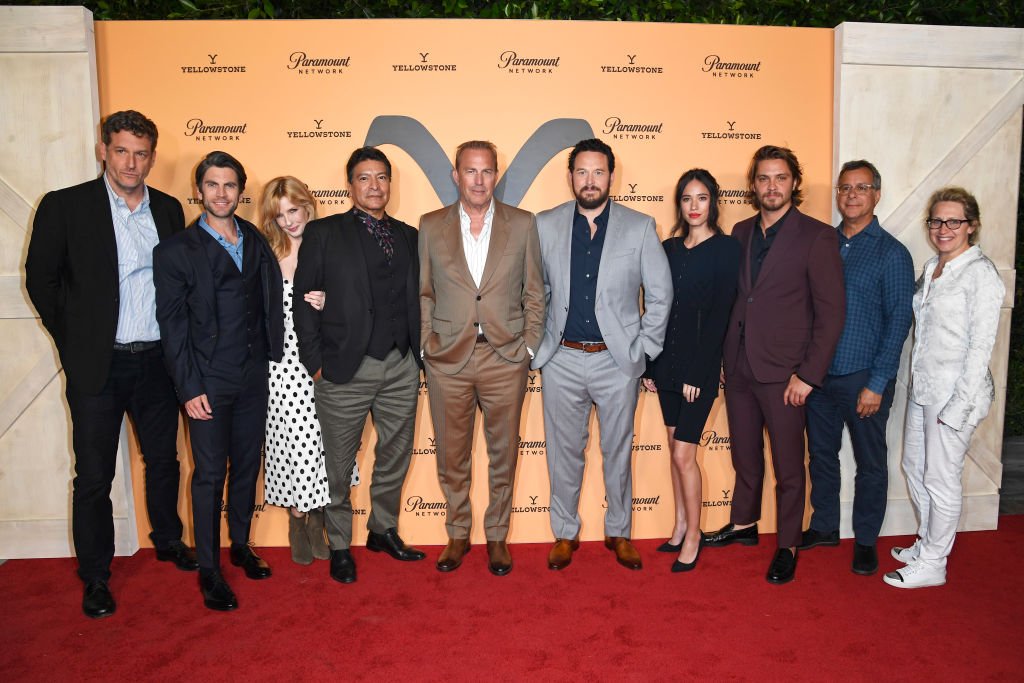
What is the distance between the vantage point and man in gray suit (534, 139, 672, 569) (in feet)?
11.3

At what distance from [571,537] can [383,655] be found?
1.26 m

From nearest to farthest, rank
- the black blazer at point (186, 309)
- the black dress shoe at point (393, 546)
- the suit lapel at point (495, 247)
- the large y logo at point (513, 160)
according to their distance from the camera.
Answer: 1. the black blazer at point (186, 309)
2. the suit lapel at point (495, 247)
3. the black dress shoe at point (393, 546)
4. the large y logo at point (513, 160)

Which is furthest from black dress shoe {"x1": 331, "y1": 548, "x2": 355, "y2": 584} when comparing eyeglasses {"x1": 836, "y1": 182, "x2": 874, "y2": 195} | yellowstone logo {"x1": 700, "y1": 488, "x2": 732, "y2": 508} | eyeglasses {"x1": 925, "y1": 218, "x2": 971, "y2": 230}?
eyeglasses {"x1": 925, "y1": 218, "x2": 971, "y2": 230}

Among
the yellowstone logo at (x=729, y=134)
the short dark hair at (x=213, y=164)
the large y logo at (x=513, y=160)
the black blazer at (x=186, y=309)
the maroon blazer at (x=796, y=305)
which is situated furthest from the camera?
the yellowstone logo at (x=729, y=134)

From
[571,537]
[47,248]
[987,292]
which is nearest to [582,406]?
[571,537]

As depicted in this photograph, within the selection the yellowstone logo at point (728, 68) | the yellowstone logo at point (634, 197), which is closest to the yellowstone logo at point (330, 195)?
the yellowstone logo at point (634, 197)

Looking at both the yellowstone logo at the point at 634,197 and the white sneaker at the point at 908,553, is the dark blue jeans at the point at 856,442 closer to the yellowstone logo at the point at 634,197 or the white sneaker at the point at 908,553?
the white sneaker at the point at 908,553

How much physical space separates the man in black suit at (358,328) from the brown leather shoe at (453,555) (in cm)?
47

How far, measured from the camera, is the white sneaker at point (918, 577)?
3.38 meters

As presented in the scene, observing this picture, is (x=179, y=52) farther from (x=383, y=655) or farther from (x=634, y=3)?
(x=383, y=655)

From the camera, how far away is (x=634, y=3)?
400cm

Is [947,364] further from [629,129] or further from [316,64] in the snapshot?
[316,64]

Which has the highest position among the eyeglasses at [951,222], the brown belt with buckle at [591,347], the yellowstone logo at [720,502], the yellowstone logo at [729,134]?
the yellowstone logo at [729,134]

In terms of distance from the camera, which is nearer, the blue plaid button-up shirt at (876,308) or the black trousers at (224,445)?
the black trousers at (224,445)
